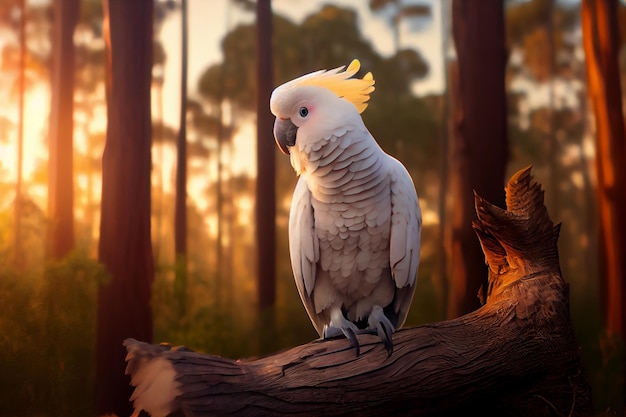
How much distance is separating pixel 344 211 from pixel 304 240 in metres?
0.18

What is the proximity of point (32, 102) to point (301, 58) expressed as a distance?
5.57ft

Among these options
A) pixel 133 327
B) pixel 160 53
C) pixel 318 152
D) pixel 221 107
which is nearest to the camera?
pixel 318 152

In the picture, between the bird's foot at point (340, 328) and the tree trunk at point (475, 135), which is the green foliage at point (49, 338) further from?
the tree trunk at point (475, 135)

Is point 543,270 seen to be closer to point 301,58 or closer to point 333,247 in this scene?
point 333,247

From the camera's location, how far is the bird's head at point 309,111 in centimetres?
164

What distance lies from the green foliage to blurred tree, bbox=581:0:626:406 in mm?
3200

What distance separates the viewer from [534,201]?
2014 mm

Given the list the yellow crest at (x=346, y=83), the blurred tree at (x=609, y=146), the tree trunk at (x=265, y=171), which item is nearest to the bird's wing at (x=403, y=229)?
the yellow crest at (x=346, y=83)

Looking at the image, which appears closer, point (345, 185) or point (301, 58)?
point (345, 185)

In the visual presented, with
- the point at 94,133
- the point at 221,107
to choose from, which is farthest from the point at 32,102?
the point at 221,107

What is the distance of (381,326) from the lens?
1701 millimetres

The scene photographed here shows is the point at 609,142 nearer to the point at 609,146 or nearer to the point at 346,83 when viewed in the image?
the point at 609,146

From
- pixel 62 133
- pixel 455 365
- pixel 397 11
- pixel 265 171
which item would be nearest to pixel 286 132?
pixel 455 365

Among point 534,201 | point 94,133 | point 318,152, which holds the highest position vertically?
point 94,133
